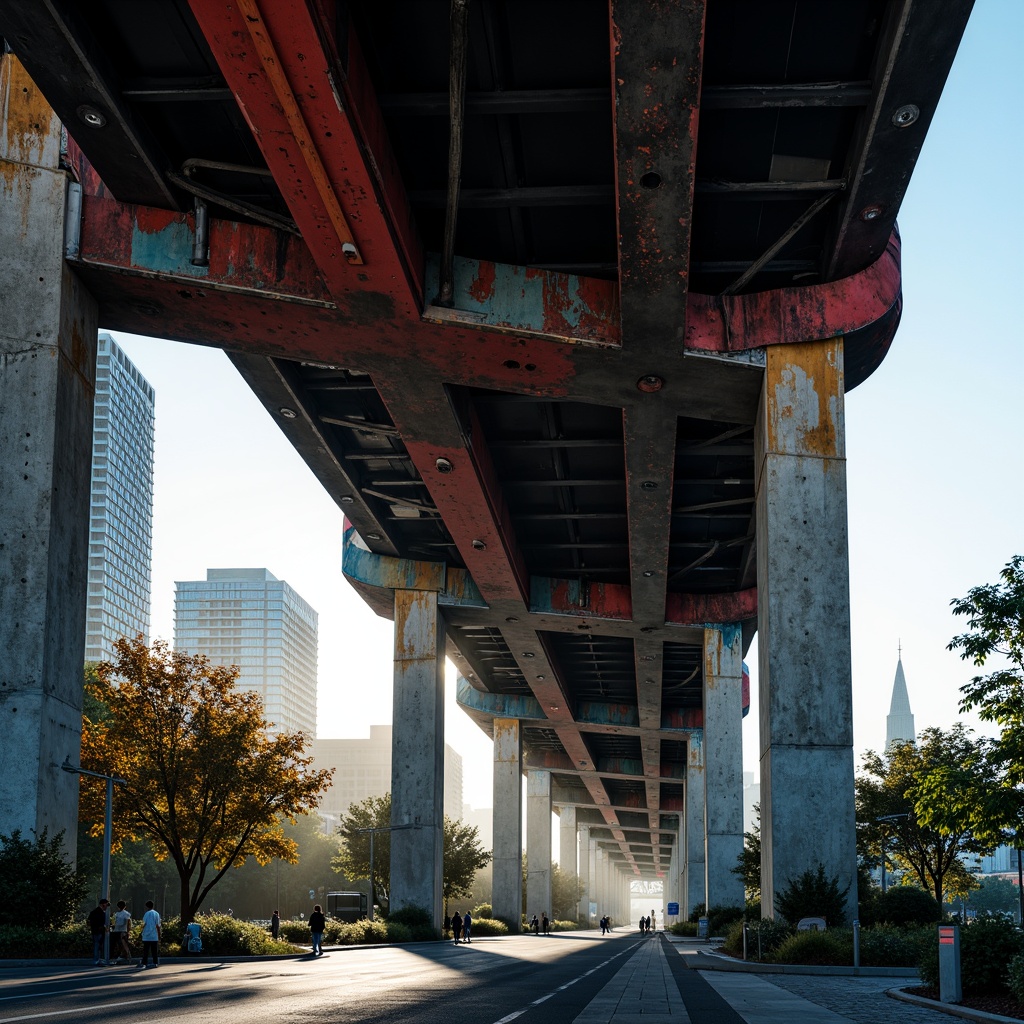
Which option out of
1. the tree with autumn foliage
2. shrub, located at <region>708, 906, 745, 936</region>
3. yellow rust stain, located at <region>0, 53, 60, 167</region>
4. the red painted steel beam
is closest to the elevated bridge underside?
the red painted steel beam

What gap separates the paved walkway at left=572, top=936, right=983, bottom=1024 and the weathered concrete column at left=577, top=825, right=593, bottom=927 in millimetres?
93159

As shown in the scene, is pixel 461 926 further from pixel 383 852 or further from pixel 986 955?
pixel 986 955

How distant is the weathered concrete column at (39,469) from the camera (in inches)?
757

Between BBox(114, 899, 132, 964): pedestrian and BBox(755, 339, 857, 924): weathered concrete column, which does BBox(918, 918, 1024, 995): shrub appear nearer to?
BBox(755, 339, 857, 924): weathered concrete column

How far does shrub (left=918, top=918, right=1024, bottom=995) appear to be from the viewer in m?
14.0

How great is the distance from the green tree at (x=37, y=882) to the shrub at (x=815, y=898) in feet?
38.7

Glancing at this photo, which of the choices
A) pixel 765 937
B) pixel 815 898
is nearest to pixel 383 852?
pixel 765 937

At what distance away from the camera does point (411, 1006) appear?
526 inches

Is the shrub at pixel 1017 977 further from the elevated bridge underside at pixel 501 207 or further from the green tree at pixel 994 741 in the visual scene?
the elevated bridge underside at pixel 501 207

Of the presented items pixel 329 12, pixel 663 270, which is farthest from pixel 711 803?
pixel 329 12

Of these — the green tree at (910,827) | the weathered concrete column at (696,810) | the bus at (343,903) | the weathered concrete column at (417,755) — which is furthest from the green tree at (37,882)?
the bus at (343,903)

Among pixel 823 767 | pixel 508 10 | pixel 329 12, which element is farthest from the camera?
pixel 823 767

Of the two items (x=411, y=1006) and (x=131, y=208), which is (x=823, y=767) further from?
(x=131, y=208)

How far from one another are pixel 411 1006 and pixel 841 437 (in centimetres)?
1325
